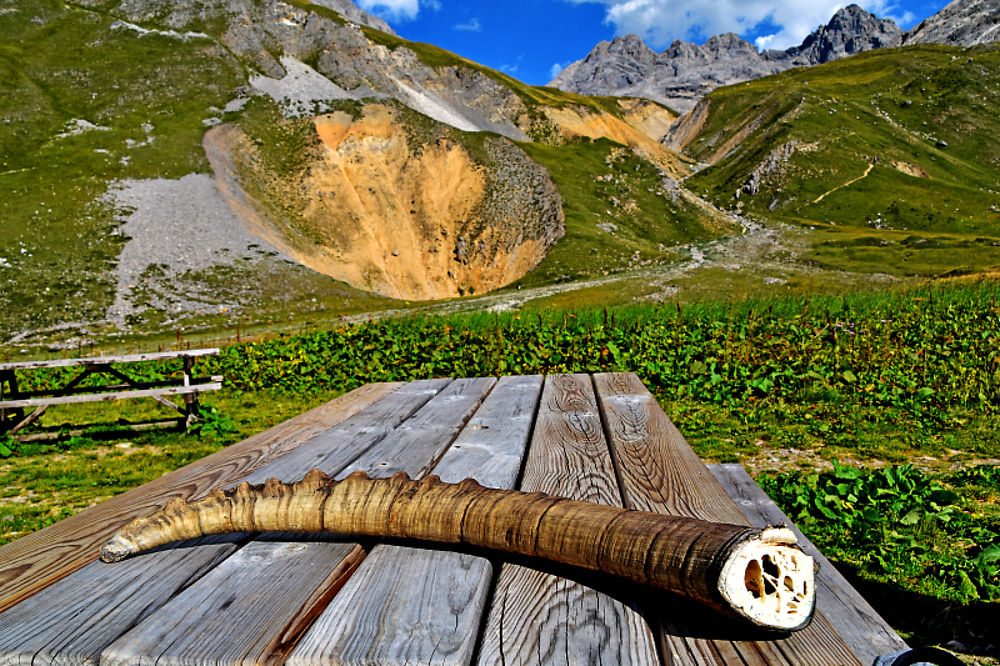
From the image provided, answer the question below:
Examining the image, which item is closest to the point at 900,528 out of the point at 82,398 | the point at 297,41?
the point at 82,398

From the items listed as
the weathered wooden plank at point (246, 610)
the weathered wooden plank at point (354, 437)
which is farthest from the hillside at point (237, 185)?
the weathered wooden plank at point (246, 610)

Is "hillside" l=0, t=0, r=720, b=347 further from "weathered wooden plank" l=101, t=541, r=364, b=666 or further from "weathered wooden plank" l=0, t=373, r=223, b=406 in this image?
"weathered wooden plank" l=101, t=541, r=364, b=666

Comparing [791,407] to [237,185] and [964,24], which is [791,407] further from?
[964,24]

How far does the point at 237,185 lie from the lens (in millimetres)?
42031

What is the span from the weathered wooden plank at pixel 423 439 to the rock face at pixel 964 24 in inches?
7260

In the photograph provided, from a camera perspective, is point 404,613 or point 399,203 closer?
point 404,613

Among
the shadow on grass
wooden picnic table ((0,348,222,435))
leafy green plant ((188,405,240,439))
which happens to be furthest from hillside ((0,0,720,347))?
the shadow on grass

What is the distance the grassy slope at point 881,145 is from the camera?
235 feet

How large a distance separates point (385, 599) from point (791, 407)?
8.47 meters

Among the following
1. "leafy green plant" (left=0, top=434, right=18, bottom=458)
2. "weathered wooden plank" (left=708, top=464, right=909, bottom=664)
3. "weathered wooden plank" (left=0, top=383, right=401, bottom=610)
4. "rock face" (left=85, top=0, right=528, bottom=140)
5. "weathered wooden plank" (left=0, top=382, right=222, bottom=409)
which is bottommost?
"leafy green plant" (left=0, top=434, right=18, bottom=458)

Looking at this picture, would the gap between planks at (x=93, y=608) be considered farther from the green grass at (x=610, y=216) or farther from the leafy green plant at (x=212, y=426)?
the green grass at (x=610, y=216)

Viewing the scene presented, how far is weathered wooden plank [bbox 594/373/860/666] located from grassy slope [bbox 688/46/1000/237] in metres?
78.4

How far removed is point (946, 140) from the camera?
314 ft

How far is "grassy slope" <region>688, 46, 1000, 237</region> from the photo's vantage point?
235 ft
